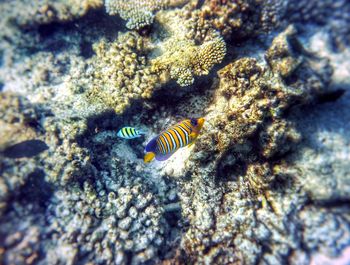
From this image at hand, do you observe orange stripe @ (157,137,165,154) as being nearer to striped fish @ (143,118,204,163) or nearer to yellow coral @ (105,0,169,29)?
striped fish @ (143,118,204,163)

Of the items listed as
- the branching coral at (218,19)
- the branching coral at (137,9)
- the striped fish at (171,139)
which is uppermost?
the branching coral at (137,9)

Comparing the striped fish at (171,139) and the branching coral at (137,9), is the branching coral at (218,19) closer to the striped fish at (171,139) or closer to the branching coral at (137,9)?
the branching coral at (137,9)

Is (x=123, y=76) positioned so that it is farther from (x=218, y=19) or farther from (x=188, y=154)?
(x=218, y=19)

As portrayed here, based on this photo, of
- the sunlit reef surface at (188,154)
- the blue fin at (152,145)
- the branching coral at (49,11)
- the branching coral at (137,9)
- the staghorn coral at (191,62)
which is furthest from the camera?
the branching coral at (49,11)

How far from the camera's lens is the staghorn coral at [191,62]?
3.93 m

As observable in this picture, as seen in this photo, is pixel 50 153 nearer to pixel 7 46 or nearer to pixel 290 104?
pixel 290 104

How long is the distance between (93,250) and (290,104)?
3.80 metres

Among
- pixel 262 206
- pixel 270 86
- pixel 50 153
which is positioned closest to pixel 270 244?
pixel 262 206

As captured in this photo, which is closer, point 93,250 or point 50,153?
Answer: point 93,250

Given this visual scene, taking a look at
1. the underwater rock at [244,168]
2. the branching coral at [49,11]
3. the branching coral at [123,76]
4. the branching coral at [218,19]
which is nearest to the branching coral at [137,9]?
the branching coral at [123,76]

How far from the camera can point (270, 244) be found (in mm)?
3465

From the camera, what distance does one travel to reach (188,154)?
4027 millimetres

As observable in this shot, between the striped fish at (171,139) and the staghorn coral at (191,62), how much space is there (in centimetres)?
103

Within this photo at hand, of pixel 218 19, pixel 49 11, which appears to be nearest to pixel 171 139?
pixel 218 19
